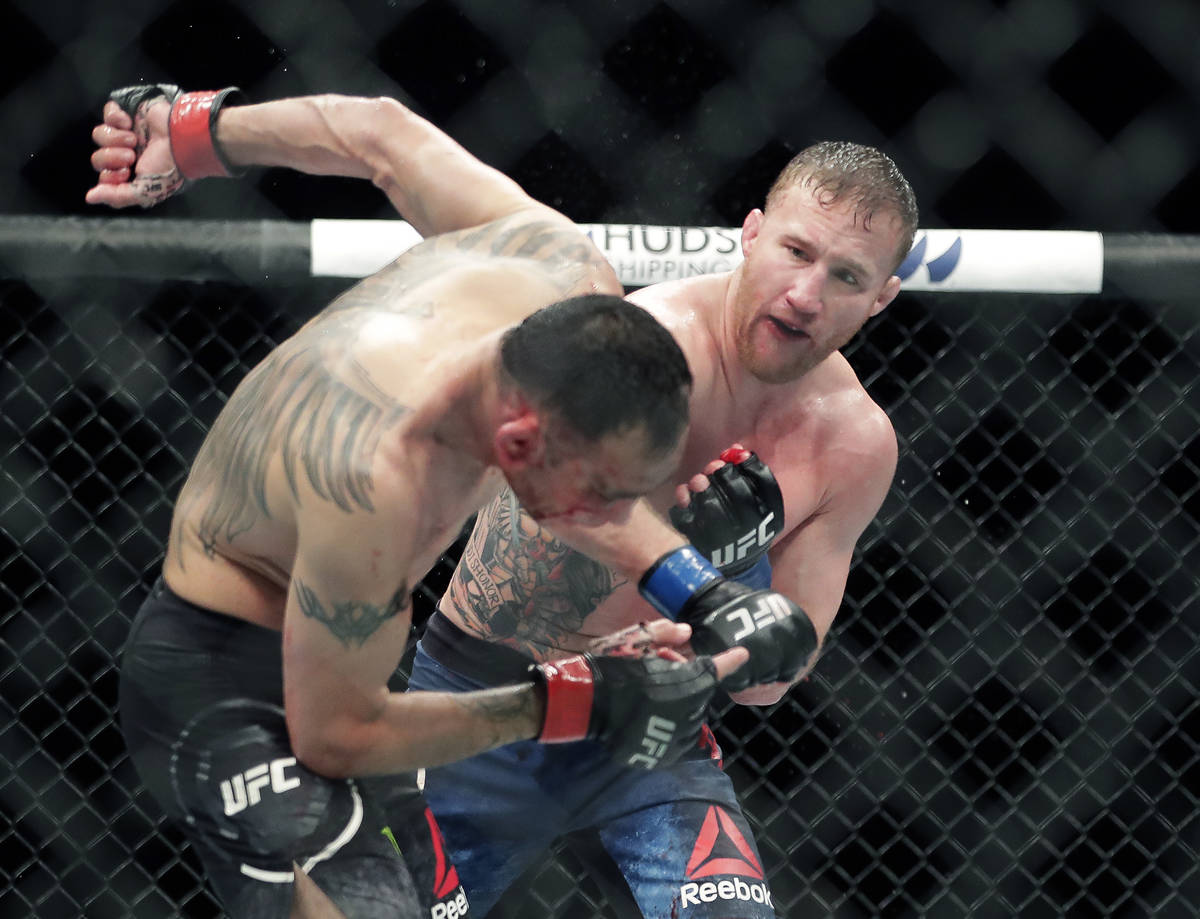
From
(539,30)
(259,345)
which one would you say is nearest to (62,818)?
(259,345)

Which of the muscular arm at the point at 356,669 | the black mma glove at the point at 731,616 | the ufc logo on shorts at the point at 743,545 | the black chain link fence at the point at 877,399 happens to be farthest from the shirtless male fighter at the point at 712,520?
the black chain link fence at the point at 877,399

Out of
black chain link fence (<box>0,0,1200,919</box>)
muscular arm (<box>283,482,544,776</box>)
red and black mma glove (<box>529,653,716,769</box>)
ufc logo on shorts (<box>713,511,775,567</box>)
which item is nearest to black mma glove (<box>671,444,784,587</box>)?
ufc logo on shorts (<box>713,511,775,567</box>)

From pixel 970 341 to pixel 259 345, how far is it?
4.32 ft

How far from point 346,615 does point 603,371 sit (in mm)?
299

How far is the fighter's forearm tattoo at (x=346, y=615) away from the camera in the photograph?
1163 millimetres

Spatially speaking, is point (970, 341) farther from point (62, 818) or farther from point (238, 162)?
point (62, 818)

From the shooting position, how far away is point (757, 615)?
137cm

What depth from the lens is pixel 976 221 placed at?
2547 millimetres

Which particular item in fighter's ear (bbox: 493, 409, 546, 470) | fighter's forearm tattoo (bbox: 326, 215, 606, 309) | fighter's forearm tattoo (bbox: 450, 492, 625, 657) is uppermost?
fighter's forearm tattoo (bbox: 326, 215, 606, 309)

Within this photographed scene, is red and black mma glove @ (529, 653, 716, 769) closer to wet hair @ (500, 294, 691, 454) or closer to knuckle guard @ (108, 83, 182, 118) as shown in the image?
wet hair @ (500, 294, 691, 454)

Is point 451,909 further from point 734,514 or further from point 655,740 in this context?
point 734,514

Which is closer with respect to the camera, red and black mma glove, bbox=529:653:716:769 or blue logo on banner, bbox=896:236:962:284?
red and black mma glove, bbox=529:653:716:769

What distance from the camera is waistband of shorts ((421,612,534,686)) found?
5.61 feet

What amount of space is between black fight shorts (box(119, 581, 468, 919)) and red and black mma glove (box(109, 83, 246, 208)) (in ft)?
1.74
